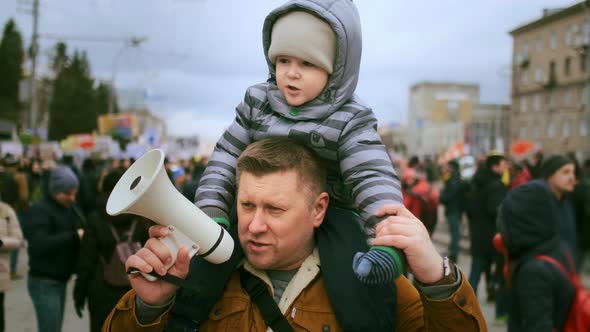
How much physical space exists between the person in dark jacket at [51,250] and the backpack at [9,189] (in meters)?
5.76

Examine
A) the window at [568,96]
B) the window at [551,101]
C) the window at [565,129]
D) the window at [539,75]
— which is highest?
the window at [539,75]

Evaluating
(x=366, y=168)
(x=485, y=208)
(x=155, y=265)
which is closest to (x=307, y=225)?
(x=366, y=168)

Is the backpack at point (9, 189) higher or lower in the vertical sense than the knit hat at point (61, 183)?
lower

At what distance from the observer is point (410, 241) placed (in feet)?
5.46

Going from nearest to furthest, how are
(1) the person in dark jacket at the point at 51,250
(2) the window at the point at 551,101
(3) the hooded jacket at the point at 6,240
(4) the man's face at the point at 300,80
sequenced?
(2) the window at the point at 551,101 < (4) the man's face at the point at 300,80 < (3) the hooded jacket at the point at 6,240 < (1) the person in dark jacket at the point at 51,250

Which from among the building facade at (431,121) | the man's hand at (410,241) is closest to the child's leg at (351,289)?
the man's hand at (410,241)

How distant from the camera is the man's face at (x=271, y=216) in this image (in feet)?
6.49

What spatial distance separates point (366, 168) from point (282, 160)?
11.5 inches

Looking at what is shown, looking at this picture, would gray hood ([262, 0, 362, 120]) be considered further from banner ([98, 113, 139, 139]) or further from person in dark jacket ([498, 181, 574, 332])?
banner ([98, 113, 139, 139])

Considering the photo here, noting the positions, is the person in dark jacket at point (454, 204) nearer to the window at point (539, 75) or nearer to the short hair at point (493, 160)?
the short hair at point (493, 160)

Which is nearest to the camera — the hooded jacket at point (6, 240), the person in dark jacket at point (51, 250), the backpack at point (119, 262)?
the backpack at point (119, 262)

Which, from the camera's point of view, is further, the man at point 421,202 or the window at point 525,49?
the man at point 421,202

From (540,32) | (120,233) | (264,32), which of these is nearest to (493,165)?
(120,233)

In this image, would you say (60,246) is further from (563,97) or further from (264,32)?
(563,97)
